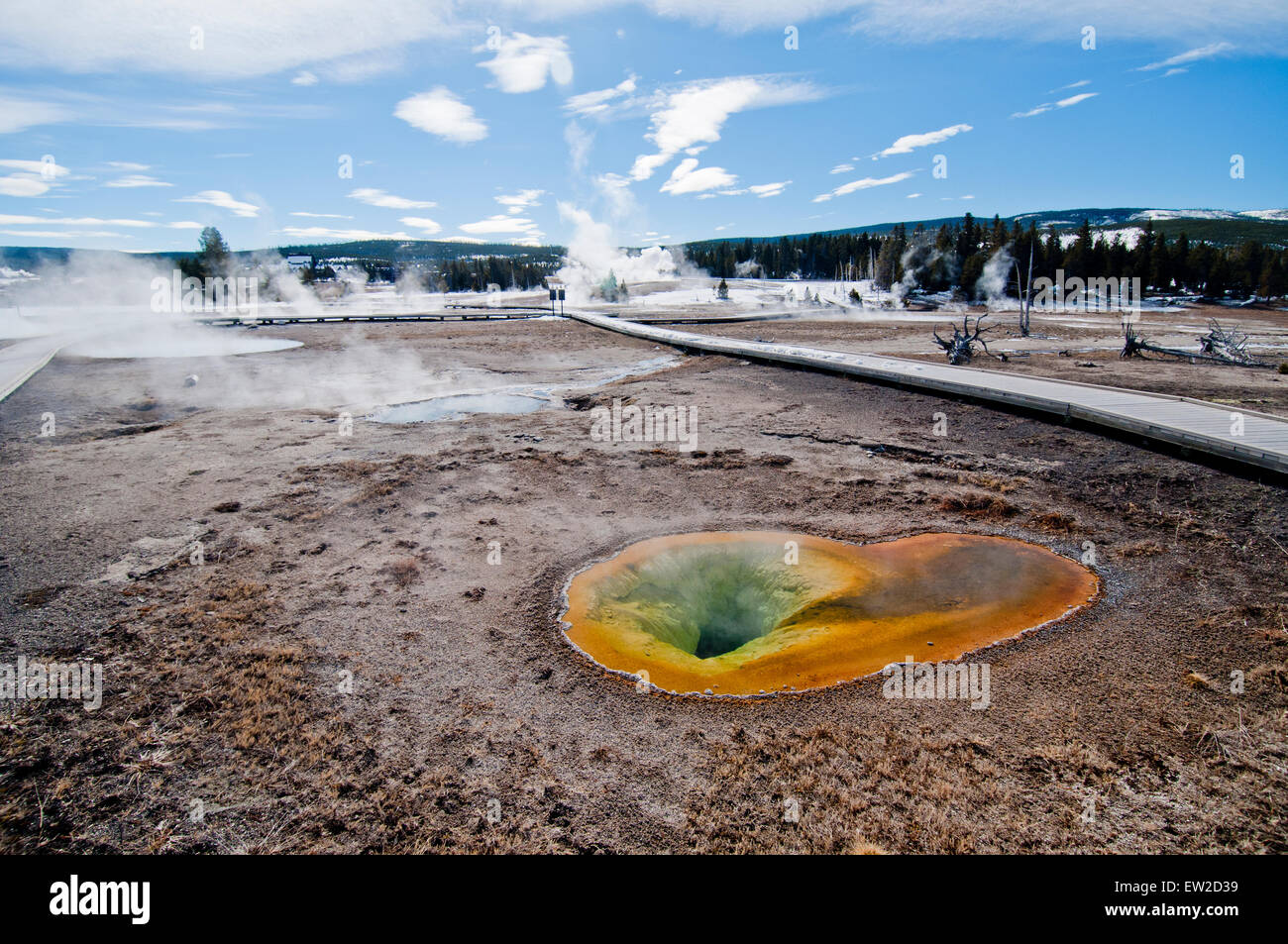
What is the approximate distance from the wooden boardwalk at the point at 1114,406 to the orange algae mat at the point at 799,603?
407 cm

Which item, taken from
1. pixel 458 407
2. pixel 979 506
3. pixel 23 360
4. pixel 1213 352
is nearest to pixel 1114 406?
pixel 979 506

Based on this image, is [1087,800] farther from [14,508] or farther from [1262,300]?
[1262,300]

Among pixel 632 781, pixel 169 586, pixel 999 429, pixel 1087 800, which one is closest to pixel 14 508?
pixel 169 586

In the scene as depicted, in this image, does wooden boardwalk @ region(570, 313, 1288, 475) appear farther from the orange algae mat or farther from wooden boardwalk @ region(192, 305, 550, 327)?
wooden boardwalk @ region(192, 305, 550, 327)

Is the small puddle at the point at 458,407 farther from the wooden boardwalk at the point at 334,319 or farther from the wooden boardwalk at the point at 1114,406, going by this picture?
the wooden boardwalk at the point at 334,319

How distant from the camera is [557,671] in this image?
5039mm

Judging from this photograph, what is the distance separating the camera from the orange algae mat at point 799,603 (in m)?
5.20

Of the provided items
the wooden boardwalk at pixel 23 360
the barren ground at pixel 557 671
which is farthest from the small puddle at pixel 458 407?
the wooden boardwalk at pixel 23 360

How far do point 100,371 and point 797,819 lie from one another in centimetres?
2522

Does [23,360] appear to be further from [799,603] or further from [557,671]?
[799,603]

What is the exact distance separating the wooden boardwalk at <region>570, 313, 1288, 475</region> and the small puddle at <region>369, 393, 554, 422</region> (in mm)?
8333

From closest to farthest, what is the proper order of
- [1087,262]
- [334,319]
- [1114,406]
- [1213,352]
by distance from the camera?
[1114,406] → [1213,352] → [334,319] → [1087,262]

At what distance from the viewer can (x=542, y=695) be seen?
4734 mm

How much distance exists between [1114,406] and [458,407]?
42.8 feet
